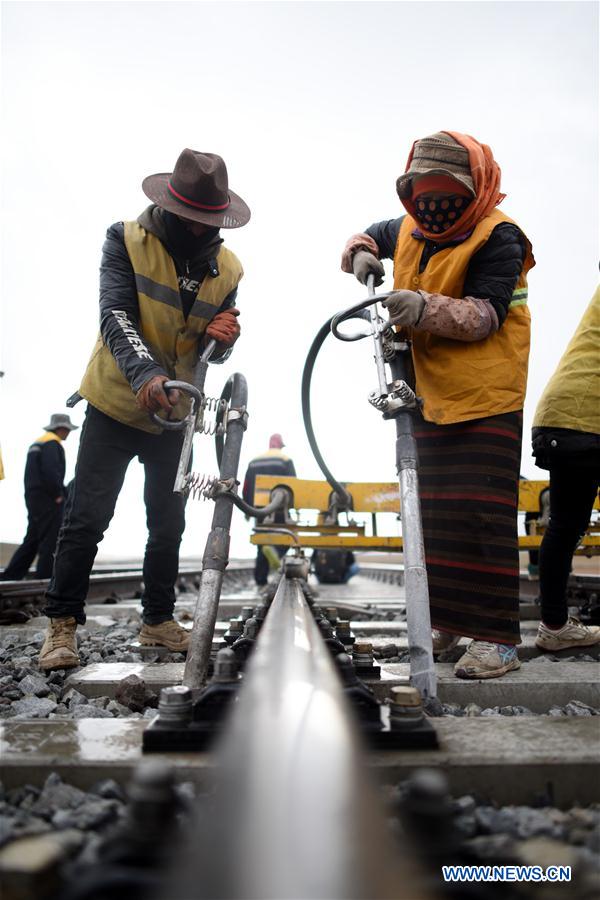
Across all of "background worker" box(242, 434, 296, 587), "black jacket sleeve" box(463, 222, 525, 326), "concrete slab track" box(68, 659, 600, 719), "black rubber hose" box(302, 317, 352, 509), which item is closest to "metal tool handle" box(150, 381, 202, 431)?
"black rubber hose" box(302, 317, 352, 509)

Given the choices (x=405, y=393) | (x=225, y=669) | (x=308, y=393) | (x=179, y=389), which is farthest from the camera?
(x=308, y=393)

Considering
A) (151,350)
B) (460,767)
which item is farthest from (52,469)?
(460,767)

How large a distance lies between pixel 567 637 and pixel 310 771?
2590 mm

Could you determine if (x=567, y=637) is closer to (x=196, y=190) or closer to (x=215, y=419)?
(x=215, y=419)

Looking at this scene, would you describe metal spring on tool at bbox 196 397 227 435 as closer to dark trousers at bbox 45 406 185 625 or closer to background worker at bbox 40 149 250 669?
background worker at bbox 40 149 250 669

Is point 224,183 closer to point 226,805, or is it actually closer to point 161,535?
point 161,535

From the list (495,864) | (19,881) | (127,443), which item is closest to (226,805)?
(19,881)

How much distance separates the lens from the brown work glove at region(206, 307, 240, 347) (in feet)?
9.10

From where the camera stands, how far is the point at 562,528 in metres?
2.91

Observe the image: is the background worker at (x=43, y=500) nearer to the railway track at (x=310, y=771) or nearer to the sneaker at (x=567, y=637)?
the railway track at (x=310, y=771)

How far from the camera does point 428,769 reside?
1213 mm

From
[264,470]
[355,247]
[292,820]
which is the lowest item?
[292,820]

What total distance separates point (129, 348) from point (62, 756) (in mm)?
1605

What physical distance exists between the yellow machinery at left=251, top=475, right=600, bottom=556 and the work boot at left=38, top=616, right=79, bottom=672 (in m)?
3.12
